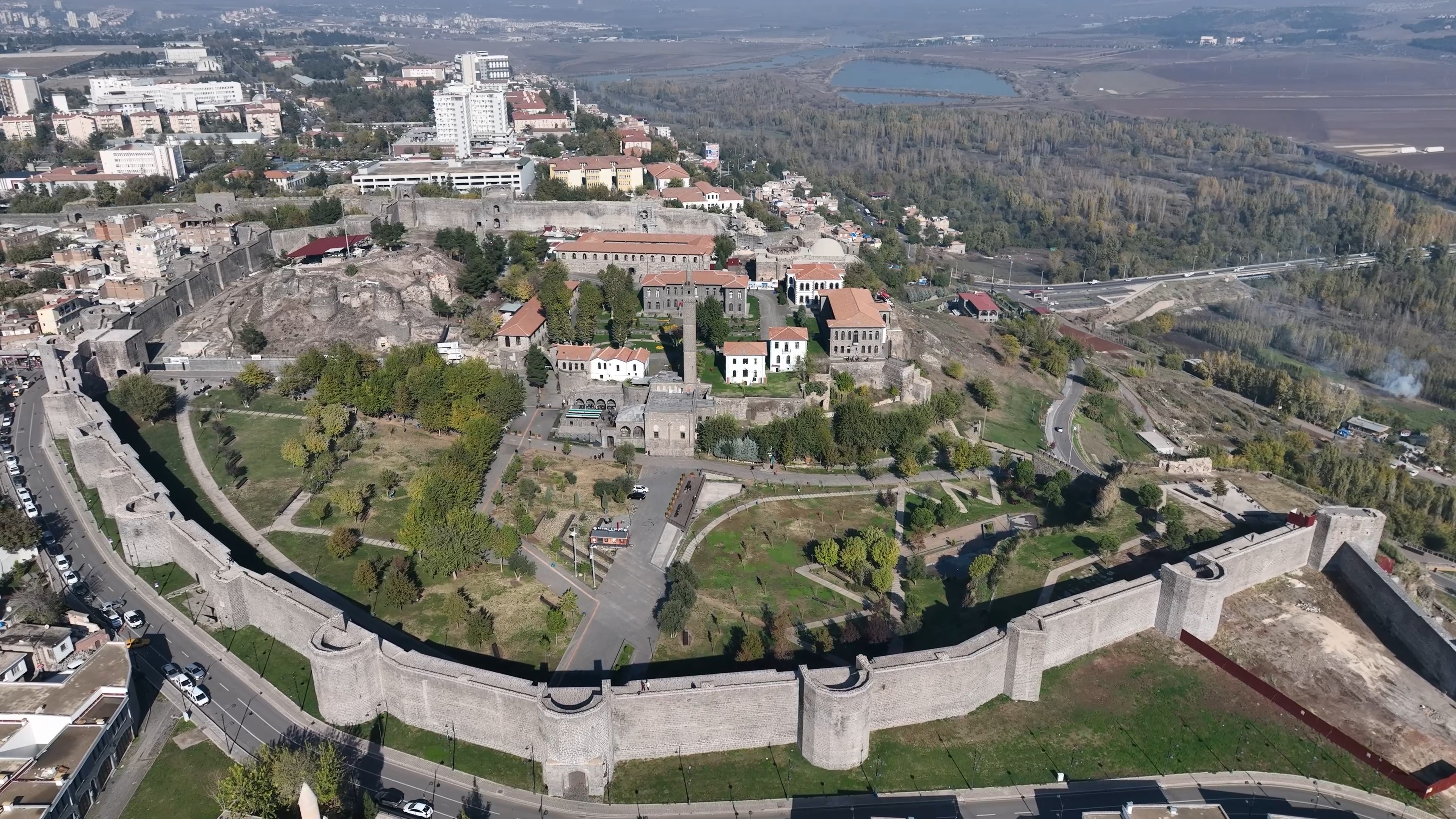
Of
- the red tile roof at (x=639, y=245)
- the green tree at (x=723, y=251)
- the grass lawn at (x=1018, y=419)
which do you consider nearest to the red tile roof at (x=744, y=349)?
the grass lawn at (x=1018, y=419)

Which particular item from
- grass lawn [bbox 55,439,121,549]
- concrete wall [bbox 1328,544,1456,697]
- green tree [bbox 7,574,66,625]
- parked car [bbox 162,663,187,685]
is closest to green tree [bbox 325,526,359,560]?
parked car [bbox 162,663,187,685]

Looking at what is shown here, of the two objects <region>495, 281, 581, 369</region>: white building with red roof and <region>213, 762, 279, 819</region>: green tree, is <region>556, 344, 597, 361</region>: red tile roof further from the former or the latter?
<region>213, 762, 279, 819</region>: green tree

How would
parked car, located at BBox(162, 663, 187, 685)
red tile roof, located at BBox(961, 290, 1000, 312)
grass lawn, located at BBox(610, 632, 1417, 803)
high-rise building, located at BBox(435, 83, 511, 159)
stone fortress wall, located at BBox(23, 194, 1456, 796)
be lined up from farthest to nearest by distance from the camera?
1. high-rise building, located at BBox(435, 83, 511, 159)
2. red tile roof, located at BBox(961, 290, 1000, 312)
3. parked car, located at BBox(162, 663, 187, 685)
4. grass lawn, located at BBox(610, 632, 1417, 803)
5. stone fortress wall, located at BBox(23, 194, 1456, 796)

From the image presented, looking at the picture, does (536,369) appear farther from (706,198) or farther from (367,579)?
(706,198)

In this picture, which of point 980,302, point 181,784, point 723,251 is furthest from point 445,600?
point 980,302

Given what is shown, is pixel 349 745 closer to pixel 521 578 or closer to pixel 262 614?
pixel 262 614

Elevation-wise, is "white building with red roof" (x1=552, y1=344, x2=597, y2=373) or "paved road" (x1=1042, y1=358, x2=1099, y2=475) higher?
"white building with red roof" (x1=552, y1=344, x2=597, y2=373)
